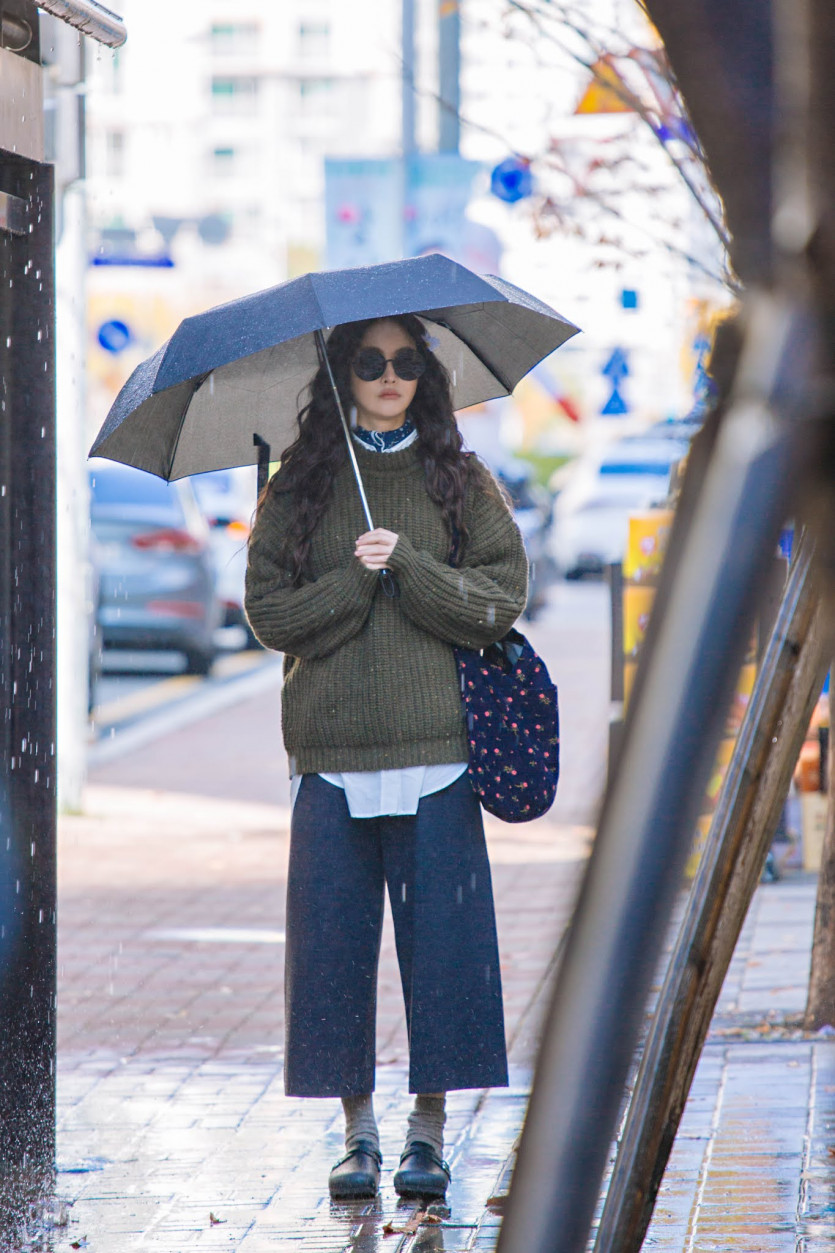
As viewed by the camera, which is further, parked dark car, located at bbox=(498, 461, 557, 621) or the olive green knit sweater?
parked dark car, located at bbox=(498, 461, 557, 621)

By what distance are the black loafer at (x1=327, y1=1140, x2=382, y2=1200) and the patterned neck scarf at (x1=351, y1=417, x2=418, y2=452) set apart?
153cm

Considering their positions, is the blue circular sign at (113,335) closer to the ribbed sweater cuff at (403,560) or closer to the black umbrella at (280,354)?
the black umbrella at (280,354)

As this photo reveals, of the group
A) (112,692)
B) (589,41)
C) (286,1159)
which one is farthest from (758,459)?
(112,692)

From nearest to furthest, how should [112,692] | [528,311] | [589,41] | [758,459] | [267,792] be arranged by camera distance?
[758,459], [528,311], [589,41], [267,792], [112,692]

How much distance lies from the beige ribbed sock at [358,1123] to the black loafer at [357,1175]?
0.01 meters

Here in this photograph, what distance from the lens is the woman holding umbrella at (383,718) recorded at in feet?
12.2

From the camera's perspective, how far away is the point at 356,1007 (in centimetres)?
382

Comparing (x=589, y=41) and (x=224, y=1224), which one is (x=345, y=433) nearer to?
(x=224, y=1224)

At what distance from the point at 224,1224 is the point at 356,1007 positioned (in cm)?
52

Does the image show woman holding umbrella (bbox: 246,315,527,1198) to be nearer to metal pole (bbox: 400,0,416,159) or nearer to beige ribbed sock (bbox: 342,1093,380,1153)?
beige ribbed sock (bbox: 342,1093,380,1153)

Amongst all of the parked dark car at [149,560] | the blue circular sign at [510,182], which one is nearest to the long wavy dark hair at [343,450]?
the blue circular sign at [510,182]

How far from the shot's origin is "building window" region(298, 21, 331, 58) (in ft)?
398

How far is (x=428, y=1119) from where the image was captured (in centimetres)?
386

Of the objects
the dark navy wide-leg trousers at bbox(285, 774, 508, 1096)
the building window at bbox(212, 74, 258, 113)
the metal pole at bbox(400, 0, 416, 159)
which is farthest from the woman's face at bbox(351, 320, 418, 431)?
the building window at bbox(212, 74, 258, 113)
